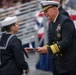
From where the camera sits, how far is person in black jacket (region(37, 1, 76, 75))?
16.2 feet

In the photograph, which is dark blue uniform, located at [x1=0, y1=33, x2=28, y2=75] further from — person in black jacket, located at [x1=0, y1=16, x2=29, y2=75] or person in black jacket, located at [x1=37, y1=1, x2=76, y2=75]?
person in black jacket, located at [x1=37, y1=1, x2=76, y2=75]

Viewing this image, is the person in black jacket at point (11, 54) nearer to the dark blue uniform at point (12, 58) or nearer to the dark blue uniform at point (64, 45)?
the dark blue uniform at point (12, 58)

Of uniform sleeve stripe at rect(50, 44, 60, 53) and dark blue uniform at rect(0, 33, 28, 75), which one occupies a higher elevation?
uniform sleeve stripe at rect(50, 44, 60, 53)

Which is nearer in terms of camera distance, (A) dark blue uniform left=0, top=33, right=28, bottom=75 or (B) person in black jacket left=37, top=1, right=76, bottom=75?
(B) person in black jacket left=37, top=1, right=76, bottom=75

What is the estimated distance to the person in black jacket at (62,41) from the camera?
4.94m

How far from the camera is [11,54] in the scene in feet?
17.6

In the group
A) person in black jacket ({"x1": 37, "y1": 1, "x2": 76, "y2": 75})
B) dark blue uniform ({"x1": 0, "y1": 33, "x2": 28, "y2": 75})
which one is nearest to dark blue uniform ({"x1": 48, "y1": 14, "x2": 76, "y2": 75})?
person in black jacket ({"x1": 37, "y1": 1, "x2": 76, "y2": 75})

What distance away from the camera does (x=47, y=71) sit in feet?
29.7

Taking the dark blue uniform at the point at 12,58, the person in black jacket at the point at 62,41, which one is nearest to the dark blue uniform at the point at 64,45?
the person in black jacket at the point at 62,41

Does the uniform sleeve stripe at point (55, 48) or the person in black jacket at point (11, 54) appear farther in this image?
the person in black jacket at point (11, 54)

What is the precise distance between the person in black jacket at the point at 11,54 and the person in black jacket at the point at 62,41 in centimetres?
36

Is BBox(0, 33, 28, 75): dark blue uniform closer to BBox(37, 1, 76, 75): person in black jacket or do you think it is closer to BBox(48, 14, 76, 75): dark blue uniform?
BBox(37, 1, 76, 75): person in black jacket

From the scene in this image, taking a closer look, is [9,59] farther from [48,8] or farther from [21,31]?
[21,31]

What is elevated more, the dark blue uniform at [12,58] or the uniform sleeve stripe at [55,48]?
the uniform sleeve stripe at [55,48]
